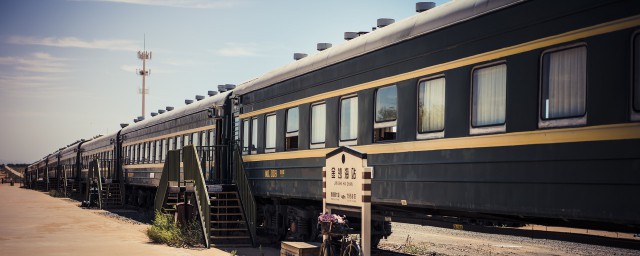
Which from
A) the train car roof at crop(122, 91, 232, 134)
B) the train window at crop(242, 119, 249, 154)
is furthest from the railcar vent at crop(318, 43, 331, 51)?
the train car roof at crop(122, 91, 232, 134)

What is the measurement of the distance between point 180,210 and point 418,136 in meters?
10.1

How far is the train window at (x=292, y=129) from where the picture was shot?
14.9 metres

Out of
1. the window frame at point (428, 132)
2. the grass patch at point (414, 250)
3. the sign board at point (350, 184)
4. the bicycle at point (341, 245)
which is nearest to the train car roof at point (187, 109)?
the grass patch at point (414, 250)

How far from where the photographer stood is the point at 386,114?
1137 centimetres

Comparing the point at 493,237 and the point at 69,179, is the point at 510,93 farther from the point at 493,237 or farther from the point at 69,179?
the point at 69,179

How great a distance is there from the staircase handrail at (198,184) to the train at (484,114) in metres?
2.59

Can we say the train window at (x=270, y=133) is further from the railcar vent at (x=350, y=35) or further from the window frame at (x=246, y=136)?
the railcar vent at (x=350, y=35)

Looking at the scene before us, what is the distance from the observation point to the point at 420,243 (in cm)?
1798

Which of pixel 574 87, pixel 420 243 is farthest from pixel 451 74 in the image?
pixel 420 243

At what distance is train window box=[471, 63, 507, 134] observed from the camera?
8922 mm

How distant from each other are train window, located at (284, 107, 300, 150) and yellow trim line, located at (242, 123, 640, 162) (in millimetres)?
3074

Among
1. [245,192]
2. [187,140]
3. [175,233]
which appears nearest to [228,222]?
[245,192]

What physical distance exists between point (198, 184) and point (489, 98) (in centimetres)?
1093

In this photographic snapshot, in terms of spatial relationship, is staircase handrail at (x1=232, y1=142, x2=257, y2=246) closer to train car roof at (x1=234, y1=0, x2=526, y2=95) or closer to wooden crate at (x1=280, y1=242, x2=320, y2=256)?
train car roof at (x1=234, y1=0, x2=526, y2=95)
